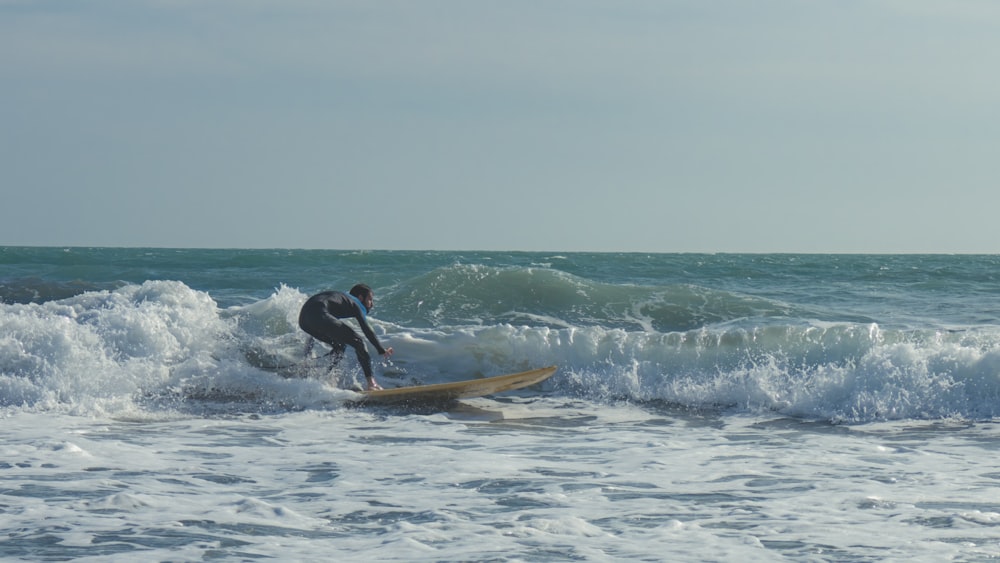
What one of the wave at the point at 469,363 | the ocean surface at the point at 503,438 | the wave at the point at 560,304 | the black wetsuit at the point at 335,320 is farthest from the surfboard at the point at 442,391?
the wave at the point at 560,304

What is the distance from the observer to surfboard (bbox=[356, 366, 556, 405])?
10.1m

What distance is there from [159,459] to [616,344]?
22.1 ft

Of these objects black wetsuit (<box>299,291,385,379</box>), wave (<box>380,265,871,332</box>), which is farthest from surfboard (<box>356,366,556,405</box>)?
wave (<box>380,265,871,332</box>)

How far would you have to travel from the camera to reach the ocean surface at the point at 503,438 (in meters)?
5.28

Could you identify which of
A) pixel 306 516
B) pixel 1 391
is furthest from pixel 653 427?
pixel 1 391

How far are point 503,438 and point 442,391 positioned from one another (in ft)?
5.85

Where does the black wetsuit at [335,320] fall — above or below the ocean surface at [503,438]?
above

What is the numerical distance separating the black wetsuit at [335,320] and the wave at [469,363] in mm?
529

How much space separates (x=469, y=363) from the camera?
1287 cm

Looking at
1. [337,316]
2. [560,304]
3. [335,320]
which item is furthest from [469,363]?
[560,304]

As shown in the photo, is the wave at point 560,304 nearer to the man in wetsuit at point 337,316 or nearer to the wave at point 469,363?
the wave at point 469,363

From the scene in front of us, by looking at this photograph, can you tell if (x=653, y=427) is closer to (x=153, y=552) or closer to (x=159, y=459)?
(x=159, y=459)

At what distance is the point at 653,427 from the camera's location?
9.28m

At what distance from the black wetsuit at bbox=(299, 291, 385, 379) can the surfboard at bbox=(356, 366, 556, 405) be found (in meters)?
0.62
